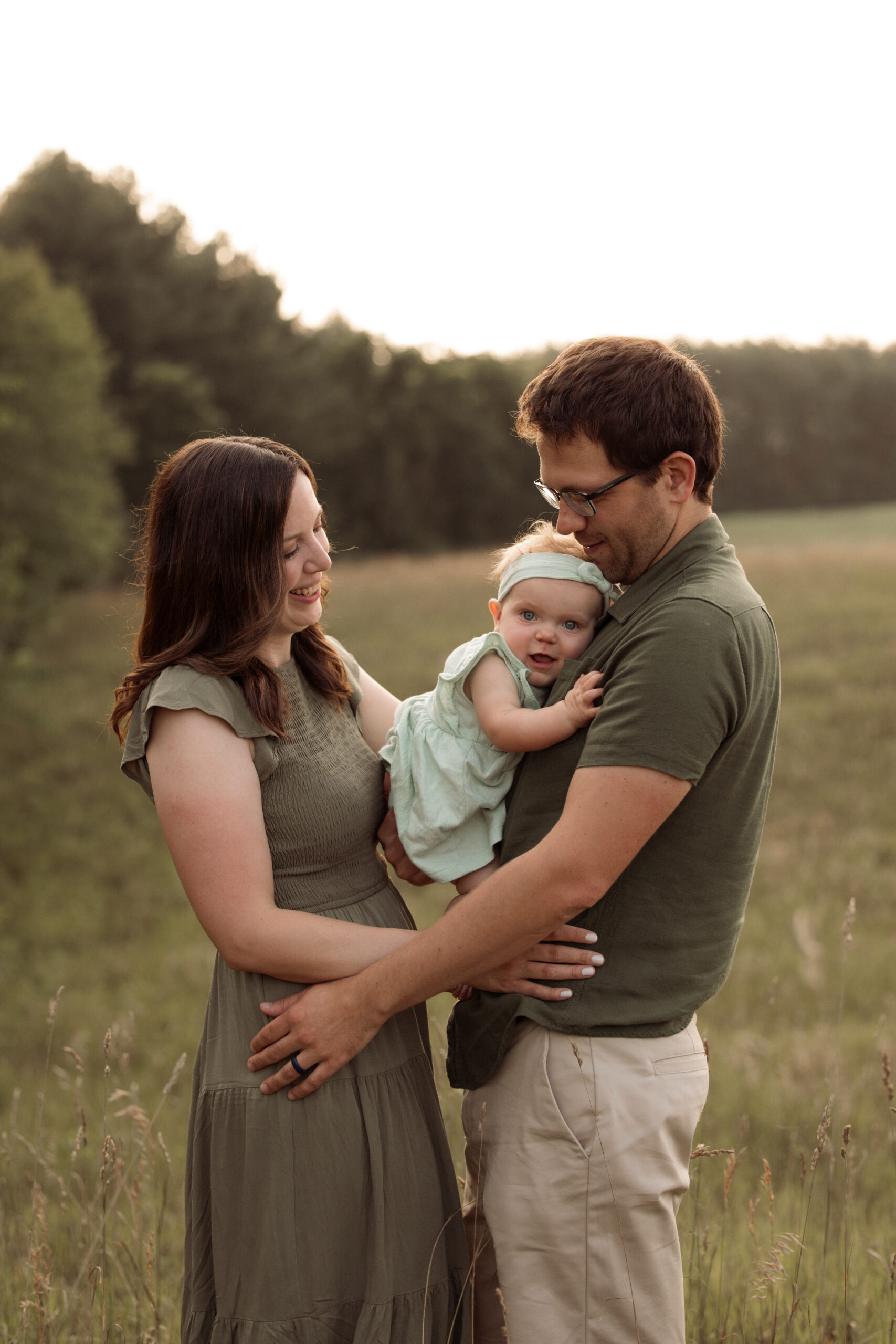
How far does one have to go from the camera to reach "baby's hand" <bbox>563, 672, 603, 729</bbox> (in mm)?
1940

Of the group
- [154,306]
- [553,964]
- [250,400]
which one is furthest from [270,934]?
[250,400]

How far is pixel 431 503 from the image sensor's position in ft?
143

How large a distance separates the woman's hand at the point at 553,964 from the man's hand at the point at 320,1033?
0.25 metres

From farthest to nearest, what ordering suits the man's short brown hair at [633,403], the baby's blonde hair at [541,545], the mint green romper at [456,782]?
the baby's blonde hair at [541,545] → the mint green romper at [456,782] → the man's short brown hair at [633,403]

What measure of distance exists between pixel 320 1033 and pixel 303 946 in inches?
6.7

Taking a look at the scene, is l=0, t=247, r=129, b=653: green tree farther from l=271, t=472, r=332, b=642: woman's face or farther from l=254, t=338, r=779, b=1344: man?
l=254, t=338, r=779, b=1344: man

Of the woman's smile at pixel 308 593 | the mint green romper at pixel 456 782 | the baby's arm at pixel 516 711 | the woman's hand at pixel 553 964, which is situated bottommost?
the woman's hand at pixel 553 964

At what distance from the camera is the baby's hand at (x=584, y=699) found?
1940 mm

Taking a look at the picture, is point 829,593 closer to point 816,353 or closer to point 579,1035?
point 579,1035

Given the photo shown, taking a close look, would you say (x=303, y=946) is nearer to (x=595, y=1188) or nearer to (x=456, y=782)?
(x=456, y=782)

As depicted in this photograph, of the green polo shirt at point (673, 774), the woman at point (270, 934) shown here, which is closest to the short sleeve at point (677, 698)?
the green polo shirt at point (673, 774)

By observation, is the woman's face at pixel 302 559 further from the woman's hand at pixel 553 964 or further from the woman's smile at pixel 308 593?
the woman's hand at pixel 553 964

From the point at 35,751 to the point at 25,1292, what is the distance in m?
11.5

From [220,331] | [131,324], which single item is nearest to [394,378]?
[220,331]
